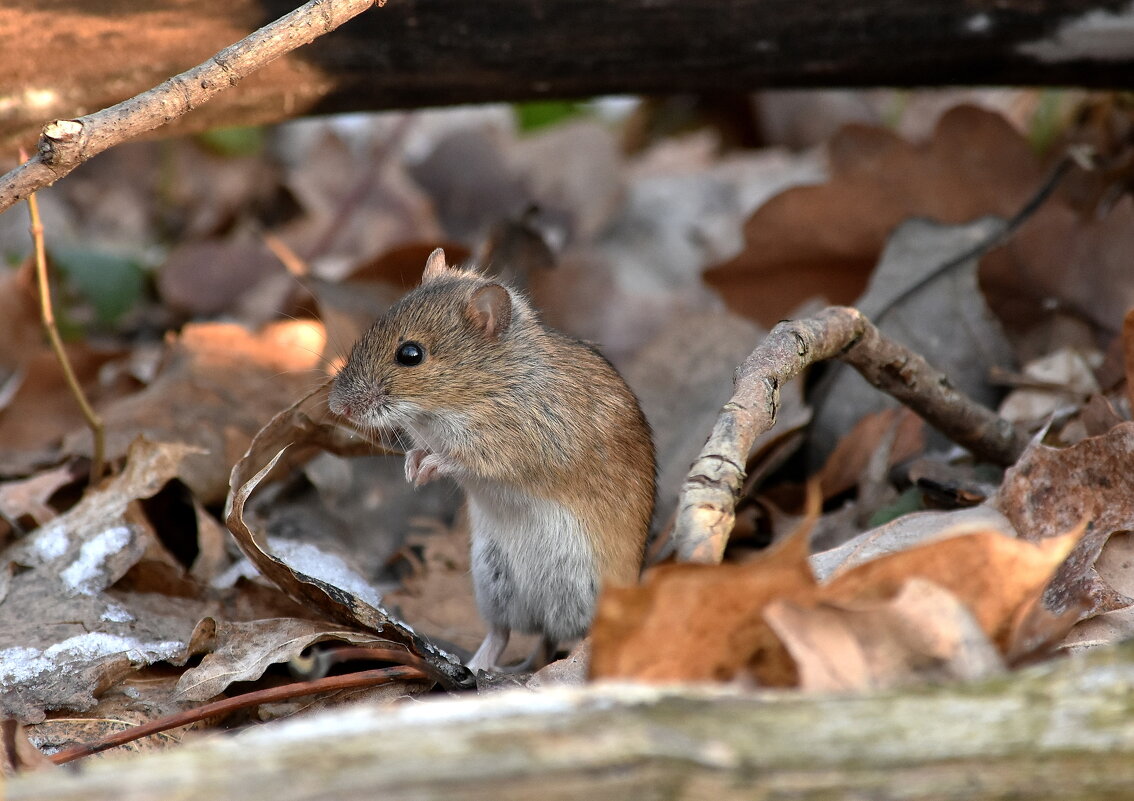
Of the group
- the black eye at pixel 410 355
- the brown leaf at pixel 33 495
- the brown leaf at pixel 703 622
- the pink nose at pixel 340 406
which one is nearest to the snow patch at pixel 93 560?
the brown leaf at pixel 33 495

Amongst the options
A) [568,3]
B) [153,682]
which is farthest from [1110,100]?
[153,682]

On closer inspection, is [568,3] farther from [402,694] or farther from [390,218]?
[390,218]

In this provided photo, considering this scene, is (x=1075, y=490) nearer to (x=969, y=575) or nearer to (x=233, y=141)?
(x=969, y=575)

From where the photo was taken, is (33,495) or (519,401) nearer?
(519,401)

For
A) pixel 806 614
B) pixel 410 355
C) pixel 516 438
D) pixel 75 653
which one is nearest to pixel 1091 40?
pixel 516 438

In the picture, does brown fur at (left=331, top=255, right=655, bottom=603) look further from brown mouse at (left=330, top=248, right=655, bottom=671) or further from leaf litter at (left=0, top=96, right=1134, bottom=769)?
leaf litter at (left=0, top=96, right=1134, bottom=769)

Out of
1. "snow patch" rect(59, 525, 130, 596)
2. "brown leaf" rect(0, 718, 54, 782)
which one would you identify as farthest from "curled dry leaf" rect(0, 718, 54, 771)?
"snow patch" rect(59, 525, 130, 596)
